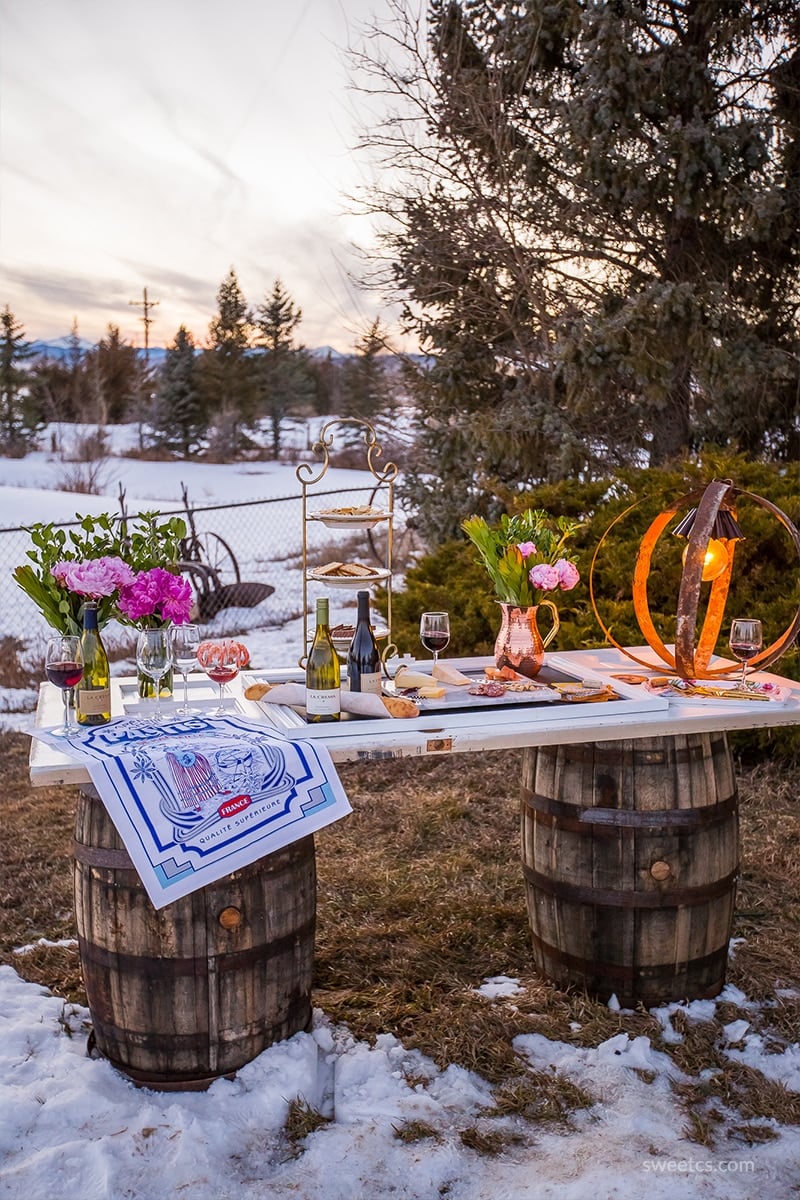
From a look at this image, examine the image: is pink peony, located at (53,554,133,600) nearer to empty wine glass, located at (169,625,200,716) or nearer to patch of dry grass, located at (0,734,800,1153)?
empty wine glass, located at (169,625,200,716)

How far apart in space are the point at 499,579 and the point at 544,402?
6.02 metres

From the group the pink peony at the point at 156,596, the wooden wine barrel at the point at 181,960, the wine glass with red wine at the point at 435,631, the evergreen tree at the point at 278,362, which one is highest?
the evergreen tree at the point at 278,362

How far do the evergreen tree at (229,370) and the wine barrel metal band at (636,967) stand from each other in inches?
1350

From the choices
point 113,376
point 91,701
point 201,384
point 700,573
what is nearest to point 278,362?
point 201,384

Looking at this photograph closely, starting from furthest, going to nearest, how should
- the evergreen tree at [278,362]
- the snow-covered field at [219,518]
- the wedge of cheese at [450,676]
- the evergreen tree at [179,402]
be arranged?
the evergreen tree at [278,362] → the evergreen tree at [179,402] → the snow-covered field at [219,518] → the wedge of cheese at [450,676]

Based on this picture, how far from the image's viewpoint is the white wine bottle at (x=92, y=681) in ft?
8.60

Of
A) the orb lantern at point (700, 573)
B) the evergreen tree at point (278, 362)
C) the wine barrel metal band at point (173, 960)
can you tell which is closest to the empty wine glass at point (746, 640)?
the orb lantern at point (700, 573)

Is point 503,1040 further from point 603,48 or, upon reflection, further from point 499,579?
point 603,48

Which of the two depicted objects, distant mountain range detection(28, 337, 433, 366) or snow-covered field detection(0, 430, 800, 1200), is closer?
snow-covered field detection(0, 430, 800, 1200)

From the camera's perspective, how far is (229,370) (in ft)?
123

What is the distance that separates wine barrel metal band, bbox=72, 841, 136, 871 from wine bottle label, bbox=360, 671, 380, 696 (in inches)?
31.0

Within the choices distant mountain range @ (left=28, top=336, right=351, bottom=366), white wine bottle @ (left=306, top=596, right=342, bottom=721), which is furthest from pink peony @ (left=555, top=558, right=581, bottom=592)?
distant mountain range @ (left=28, top=336, right=351, bottom=366)

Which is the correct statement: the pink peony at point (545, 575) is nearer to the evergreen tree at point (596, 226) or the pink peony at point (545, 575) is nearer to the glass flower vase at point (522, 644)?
the glass flower vase at point (522, 644)

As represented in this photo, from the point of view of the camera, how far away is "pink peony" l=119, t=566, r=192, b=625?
267 cm
